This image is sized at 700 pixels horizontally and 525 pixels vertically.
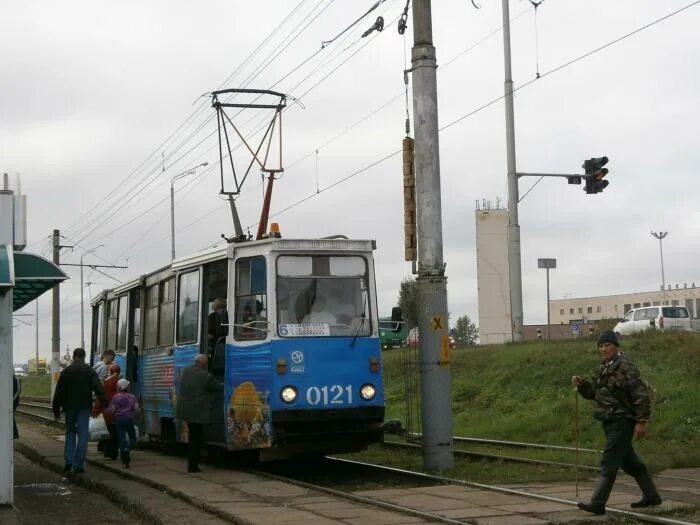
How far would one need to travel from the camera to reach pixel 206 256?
15828mm

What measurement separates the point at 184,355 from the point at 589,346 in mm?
12336

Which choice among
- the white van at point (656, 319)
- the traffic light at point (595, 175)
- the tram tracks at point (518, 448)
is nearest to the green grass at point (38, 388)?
the white van at point (656, 319)

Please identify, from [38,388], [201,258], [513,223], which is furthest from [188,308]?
[38,388]

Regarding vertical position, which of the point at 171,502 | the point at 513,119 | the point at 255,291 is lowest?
the point at 171,502

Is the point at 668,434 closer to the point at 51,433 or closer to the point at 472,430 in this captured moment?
the point at 472,430

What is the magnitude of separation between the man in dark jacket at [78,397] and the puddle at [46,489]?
681 mm

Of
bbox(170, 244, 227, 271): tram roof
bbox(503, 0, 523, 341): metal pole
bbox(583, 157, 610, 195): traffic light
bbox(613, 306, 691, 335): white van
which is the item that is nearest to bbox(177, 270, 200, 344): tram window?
bbox(170, 244, 227, 271): tram roof

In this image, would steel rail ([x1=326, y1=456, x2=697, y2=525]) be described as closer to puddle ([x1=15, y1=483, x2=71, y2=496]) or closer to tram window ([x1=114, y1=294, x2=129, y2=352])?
puddle ([x1=15, y1=483, x2=71, y2=496])

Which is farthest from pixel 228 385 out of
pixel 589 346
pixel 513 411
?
pixel 589 346

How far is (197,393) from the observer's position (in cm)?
1480

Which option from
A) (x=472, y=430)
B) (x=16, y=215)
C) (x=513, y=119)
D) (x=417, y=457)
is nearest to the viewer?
(x=16, y=215)

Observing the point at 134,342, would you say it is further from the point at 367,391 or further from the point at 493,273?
the point at 493,273

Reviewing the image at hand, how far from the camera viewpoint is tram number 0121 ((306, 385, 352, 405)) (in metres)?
14.1

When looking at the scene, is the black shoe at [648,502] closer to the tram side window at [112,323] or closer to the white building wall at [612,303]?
the tram side window at [112,323]
